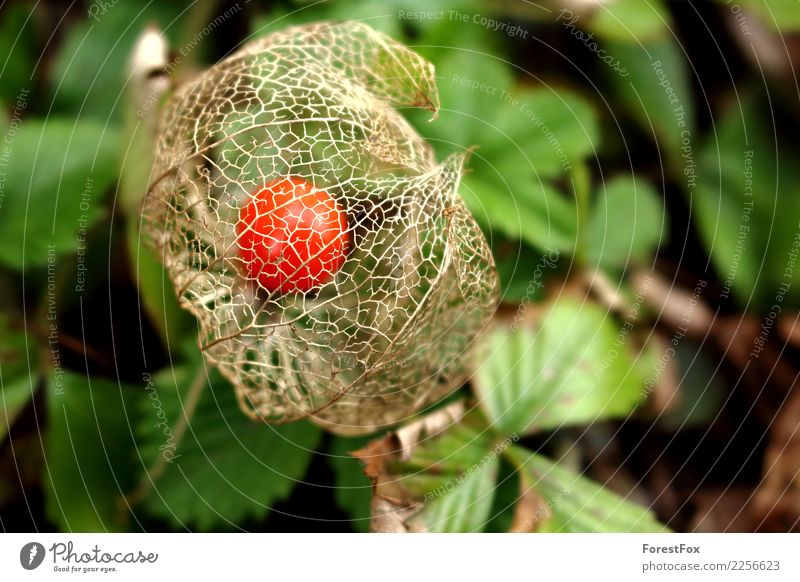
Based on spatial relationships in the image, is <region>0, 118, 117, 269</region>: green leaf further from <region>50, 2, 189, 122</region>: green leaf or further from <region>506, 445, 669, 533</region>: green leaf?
<region>506, 445, 669, 533</region>: green leaf

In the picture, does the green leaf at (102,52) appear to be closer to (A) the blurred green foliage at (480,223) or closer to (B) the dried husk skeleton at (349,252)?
(A) the blurred green foliage at (480,223)

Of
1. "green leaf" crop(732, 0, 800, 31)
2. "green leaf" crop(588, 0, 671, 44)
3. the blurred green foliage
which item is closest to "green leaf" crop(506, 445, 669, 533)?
the blurred green foliage

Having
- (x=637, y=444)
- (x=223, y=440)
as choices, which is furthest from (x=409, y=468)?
(x=637, y=444)

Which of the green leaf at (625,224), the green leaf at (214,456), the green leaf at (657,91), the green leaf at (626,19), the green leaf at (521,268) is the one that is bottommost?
the green leaf at (214,456)

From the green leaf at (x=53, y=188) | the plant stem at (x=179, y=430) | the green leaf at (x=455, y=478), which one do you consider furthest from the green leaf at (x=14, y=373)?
the green leaf at (x=455, y=478)

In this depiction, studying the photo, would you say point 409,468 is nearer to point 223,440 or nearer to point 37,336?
point 223,440

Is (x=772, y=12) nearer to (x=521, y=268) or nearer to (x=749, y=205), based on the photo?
(x=749, y=205)
